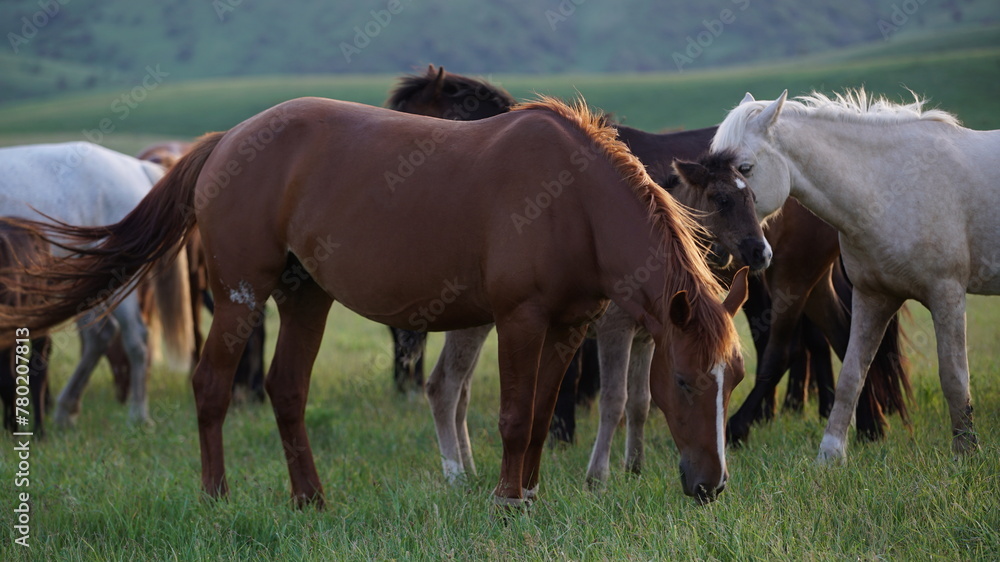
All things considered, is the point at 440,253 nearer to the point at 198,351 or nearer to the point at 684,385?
the point at 684,385

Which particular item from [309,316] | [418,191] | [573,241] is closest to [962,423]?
[573,241]

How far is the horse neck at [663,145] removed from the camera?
552 centimetres

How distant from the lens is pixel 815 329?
245 inches

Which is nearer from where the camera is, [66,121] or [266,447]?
[266,447]

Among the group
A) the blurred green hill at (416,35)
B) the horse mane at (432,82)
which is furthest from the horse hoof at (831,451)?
the blurred green hill at (416,35)

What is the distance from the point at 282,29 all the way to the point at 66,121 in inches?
2411

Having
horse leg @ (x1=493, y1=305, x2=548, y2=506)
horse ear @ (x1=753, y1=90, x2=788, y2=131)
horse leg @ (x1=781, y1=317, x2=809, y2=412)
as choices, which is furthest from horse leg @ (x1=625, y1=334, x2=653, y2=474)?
horse leg @ (x1=781, y1=317, x2=809, y2=412)

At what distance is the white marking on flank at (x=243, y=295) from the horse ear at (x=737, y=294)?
2624 millimetres

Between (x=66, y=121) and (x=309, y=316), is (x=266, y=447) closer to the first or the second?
(x=309, y=316)

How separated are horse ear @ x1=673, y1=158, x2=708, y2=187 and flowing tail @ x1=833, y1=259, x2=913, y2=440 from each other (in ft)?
4.94

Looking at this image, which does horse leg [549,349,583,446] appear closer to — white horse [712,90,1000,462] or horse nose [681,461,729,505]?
white horse [712,90,1000,462]

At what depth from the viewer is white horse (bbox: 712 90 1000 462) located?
13.9 ft

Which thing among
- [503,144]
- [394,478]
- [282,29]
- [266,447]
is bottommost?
[282,29]

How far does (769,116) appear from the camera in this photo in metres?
4.47
